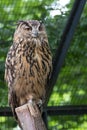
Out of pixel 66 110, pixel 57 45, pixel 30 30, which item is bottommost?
pixel 66 110

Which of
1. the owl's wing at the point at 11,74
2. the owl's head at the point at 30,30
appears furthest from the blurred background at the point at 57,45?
the owl's wing at the point at 11,74

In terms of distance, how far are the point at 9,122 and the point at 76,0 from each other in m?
1.06

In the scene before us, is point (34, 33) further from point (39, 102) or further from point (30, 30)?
point (39, 102)

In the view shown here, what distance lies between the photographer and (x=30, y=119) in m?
2.41

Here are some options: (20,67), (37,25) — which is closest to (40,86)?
(20,67)

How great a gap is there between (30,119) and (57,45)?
3.10 feet

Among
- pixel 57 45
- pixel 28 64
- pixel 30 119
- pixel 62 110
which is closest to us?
pixel 30 119

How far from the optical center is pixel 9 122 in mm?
3592

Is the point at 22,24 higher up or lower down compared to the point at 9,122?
higher up

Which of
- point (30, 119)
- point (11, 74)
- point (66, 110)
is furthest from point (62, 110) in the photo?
point (30, 119)

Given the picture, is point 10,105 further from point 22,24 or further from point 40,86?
point 22,24

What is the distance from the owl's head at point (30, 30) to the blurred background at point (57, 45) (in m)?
0.18

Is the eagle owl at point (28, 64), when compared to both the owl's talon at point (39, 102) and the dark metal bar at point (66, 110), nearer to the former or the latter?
the owl's talon at point (39, 102)

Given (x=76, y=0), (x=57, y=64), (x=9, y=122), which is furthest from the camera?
(x=9, y=122)
